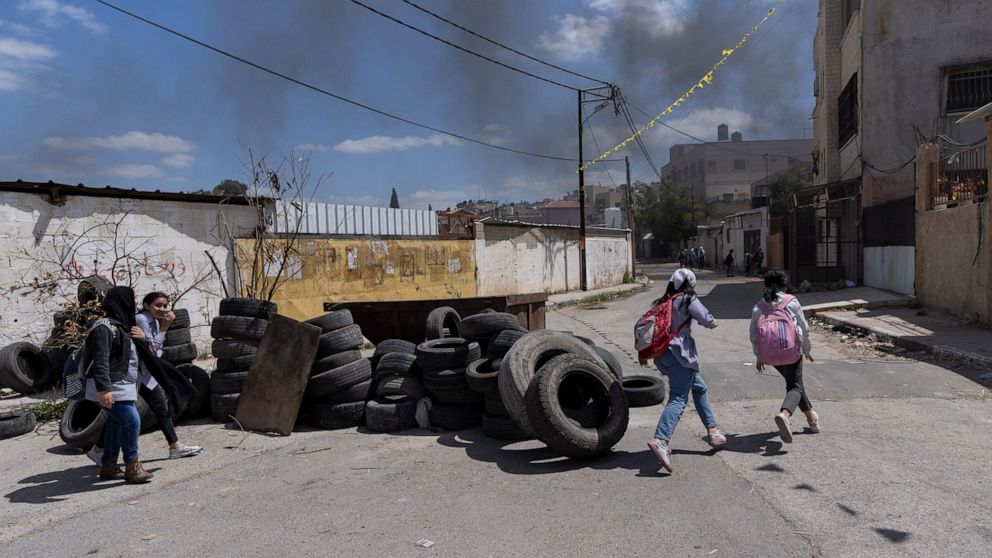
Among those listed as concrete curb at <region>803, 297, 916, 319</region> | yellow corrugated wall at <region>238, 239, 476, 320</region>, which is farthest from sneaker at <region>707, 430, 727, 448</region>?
concrete curb at <region>803, 297, 916, 319</region>

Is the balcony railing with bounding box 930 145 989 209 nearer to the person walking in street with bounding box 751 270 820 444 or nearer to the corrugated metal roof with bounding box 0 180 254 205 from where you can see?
the person walking in street with bounding box 751 270 820 444

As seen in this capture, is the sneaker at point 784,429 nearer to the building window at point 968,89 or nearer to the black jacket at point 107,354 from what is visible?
the black jacket at point 107,354

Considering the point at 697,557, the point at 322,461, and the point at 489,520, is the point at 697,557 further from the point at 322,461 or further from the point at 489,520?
the point at 322,461

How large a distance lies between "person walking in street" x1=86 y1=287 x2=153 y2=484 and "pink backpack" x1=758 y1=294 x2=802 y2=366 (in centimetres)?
578

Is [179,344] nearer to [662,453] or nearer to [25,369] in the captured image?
[25,369]

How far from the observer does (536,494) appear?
5.19m

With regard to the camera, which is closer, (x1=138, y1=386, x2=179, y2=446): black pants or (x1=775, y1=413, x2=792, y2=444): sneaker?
(x1=775, y1=413, x2=792, y2=444): sneaker

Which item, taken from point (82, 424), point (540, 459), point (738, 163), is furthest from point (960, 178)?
point (738, 163)

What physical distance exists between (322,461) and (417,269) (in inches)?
506

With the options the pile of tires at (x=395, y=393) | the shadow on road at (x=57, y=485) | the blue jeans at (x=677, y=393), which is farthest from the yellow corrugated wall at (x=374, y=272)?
the blue jeans at (x=677, y=393)

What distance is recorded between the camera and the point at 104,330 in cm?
572

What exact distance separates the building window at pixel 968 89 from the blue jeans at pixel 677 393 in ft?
66.6

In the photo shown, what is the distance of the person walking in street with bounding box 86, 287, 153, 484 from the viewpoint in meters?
5.67

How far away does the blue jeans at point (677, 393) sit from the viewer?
224 inches
